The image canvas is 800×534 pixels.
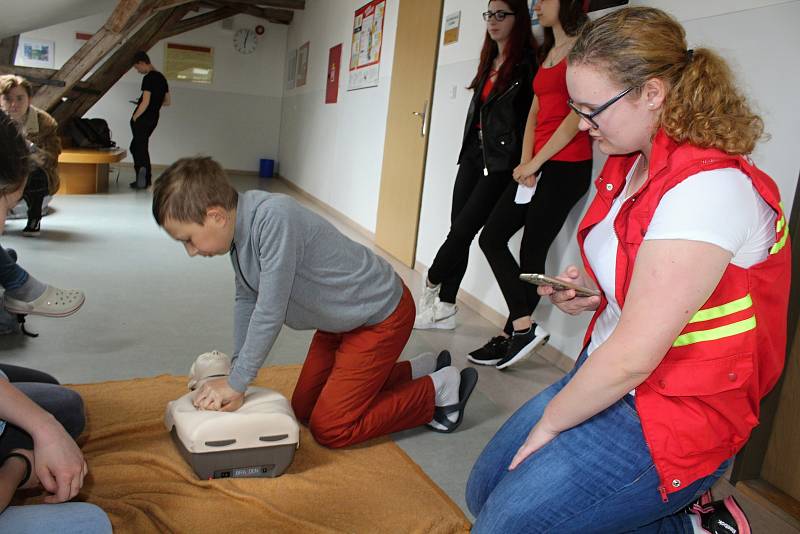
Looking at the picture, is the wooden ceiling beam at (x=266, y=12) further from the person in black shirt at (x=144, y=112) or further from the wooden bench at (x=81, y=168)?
the wooden bench at (x=81, y=168)

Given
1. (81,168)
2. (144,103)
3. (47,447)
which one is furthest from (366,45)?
(47,447)

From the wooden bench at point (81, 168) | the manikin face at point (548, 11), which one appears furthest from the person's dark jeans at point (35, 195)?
the manikin face at point (548, 11)

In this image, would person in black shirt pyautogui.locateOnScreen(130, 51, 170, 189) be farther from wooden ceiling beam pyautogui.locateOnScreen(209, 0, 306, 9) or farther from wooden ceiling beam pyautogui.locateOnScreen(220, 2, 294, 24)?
wooden ceiling beam pyautogui.locateOnScreen(220, 2, 294, 24)

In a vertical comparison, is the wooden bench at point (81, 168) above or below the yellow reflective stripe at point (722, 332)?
below

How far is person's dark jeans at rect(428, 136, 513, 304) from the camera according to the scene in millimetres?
2703

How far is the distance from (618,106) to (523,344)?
5.05ft

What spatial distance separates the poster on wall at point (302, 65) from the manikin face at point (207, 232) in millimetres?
6719

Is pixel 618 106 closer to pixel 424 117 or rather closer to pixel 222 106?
pixel 424 117

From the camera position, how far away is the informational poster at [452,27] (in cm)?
362

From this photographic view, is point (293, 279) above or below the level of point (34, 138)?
below

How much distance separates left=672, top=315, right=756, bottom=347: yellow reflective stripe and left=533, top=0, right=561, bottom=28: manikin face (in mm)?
1767

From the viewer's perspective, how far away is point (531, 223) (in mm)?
2480

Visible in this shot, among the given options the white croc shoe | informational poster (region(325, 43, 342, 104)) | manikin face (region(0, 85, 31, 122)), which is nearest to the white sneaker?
the white croc shoe

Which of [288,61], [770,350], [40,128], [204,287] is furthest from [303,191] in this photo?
[770,350]
